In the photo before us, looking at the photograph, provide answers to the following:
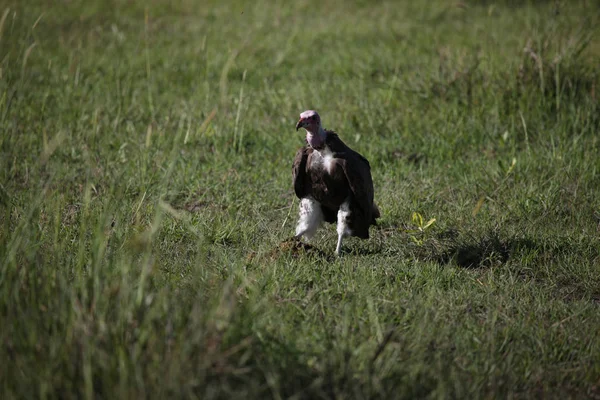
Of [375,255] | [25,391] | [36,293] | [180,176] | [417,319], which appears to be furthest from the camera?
[180,176]

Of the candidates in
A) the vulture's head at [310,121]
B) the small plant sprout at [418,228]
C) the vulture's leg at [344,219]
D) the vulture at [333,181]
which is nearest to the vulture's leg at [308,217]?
the vulture at [333,181]

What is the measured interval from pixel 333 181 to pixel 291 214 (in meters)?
0.87

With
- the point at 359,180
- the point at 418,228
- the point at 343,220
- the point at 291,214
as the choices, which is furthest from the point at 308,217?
the point at 418,228

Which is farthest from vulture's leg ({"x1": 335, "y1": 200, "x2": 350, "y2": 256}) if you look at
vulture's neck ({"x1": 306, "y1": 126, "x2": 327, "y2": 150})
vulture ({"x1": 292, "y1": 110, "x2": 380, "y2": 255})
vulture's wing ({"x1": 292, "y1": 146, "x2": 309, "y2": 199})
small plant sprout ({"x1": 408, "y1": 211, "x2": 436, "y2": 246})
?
small plant sprout ({"x1": 408, "y1": 211, "x2": 436, "y2": 246})

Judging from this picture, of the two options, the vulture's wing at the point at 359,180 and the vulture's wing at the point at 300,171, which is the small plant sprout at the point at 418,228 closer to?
the vulture's wing at the point at 359,180

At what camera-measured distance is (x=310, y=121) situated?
4.32 meters

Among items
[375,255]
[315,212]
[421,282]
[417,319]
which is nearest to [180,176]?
[315,212]

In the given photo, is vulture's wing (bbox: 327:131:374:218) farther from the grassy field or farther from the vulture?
the grassy field

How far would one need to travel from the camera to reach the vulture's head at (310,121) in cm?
430

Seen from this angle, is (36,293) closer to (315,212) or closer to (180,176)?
(315,212)

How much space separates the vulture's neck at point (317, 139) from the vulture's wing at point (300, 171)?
119mm

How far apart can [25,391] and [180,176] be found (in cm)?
331

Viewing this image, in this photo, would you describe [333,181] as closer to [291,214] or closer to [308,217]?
[308,217]

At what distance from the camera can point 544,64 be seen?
21.2ft
